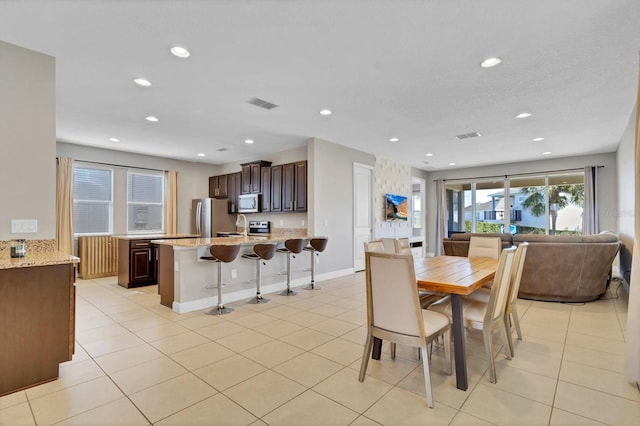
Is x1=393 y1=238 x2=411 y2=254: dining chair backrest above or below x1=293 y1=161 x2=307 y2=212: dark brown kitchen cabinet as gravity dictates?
below

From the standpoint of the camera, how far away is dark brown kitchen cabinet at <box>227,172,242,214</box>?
7629 mm

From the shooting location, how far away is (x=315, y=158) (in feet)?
18.9

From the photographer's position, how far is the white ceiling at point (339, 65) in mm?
2262

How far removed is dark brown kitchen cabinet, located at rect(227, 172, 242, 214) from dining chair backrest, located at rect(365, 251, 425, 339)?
594 cm

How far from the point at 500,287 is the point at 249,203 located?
5.70 meters

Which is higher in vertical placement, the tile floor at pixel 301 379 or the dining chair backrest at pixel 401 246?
the dining chair backrest at pixel 401 246

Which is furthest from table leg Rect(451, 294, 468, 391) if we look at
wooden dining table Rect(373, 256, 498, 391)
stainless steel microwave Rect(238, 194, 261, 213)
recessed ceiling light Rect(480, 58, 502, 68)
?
stainless steel microwave Rect(238, 194, 261, 213)

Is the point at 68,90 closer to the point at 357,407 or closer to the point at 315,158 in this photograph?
the point at 315,158

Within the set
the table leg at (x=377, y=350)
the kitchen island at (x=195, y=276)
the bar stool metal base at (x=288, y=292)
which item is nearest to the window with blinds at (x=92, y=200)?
the kitchen island at (x=195, y=276)

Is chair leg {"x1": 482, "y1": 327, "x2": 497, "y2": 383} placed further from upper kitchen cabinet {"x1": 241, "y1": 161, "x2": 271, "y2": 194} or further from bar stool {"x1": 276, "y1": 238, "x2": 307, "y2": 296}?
upper kitchen cabinet {"x1": 241, "y1": 161, "x2": 271, "y2": 194}

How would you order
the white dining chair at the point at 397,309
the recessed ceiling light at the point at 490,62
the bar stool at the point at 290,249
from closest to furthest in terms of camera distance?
the white dining chair at the point at 397,309 < the recessed ceiling light at the point at 490,62 < the bar stool at the point at 290,249

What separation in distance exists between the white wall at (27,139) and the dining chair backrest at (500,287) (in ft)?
12.5

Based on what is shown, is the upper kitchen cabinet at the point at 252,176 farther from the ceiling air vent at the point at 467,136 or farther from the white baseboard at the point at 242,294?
the ceiling air vent at the point at 467,136

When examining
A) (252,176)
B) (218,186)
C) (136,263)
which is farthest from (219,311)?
(218,186)
